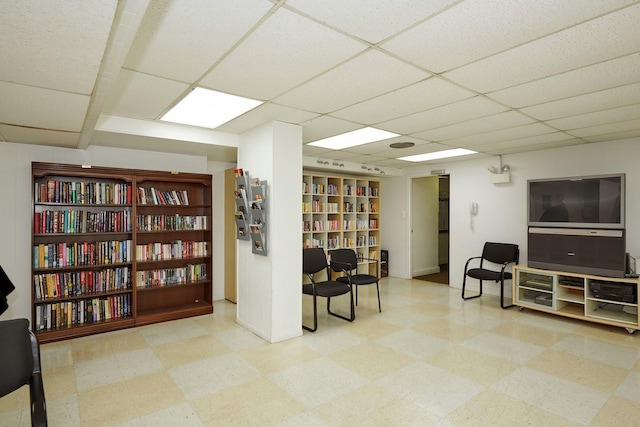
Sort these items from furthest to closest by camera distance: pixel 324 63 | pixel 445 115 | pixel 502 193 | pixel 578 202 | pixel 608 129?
pixel 502 193, pixel 578 202, pixel 608 129, pixel 445 115, pixel 324 63

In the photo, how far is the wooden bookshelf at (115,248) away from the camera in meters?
3.89

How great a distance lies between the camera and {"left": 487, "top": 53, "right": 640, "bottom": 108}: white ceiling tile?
2336mm

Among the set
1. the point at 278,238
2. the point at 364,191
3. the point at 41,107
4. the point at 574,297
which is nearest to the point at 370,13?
the point at 278,238

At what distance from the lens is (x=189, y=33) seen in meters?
1.92

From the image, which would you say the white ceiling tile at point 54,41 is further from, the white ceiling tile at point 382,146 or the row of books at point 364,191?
the row of books at point 364,191

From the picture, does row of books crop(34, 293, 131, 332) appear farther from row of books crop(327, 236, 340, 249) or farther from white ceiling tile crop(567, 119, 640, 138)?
white ceiling tile crop(567, 119, 640, 138)

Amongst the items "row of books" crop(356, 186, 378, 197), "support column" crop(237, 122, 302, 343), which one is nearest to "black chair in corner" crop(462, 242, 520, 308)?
"row of books" crop(356, 186, 378, 197)

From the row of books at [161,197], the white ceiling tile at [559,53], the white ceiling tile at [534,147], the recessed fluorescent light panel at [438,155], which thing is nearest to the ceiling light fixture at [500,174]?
the white ceiling tile at [534,147]

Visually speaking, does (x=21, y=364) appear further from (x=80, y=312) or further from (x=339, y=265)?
(x=339, y=265)

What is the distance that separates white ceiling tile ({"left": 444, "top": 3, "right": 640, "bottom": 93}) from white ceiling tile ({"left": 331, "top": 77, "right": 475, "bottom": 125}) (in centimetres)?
16

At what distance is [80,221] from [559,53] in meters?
4.94

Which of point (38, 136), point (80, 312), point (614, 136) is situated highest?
point (614, 136)

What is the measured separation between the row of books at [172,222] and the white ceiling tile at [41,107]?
1524 mm

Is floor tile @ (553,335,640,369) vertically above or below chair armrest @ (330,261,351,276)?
below
